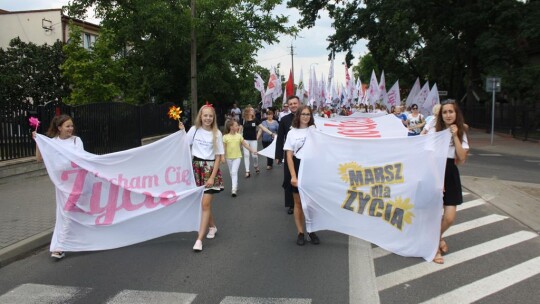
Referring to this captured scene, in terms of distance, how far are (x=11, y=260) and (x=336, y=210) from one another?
3873 mm

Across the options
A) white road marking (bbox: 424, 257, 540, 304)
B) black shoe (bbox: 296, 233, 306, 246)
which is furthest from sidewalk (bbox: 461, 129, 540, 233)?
black shoe (bbox: 296, 233, 306, 246)

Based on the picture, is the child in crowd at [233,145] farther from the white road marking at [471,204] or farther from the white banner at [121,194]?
the white road marking at [471,204]

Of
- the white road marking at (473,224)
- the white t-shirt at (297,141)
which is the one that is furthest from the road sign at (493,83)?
the white t-shirt at (297,141)

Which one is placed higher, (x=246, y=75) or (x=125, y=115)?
(x=246, y=75)

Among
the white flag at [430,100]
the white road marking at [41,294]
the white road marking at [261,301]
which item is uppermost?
the white flag at [430,100]

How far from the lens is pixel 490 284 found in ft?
15.0

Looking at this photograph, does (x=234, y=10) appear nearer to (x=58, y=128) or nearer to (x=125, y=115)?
(x=125, y=115)

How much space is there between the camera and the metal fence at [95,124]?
10867mm

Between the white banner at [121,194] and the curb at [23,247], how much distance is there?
1.78 feet

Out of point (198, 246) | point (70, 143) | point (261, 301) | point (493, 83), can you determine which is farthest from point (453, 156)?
point (493, 83)

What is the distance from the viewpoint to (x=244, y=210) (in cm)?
809

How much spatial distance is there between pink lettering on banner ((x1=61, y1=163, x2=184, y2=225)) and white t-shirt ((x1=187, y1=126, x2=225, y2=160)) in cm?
36

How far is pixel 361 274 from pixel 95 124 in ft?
39.5

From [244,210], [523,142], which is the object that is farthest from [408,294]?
[523,142]
